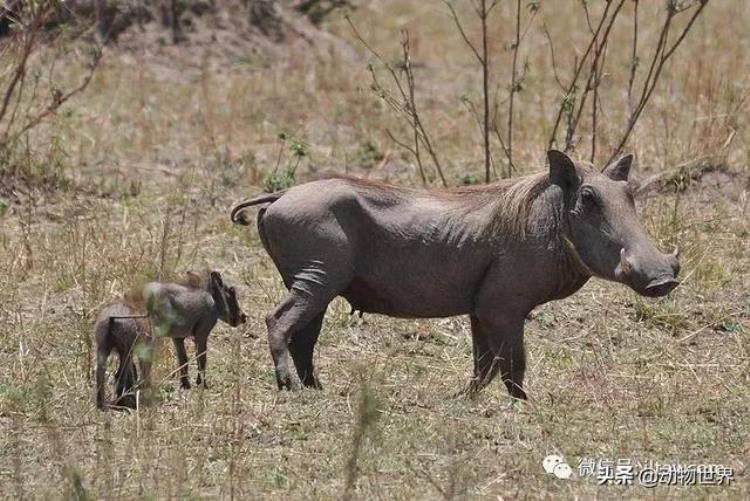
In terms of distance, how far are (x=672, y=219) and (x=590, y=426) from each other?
9.53ft

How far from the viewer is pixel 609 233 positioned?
641cm

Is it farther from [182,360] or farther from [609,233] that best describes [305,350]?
[609,233]

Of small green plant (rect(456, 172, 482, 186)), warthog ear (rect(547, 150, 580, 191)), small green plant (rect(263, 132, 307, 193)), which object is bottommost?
small green plant (rect(456, 172, 482, 186))

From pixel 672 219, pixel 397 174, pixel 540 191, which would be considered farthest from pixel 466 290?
pixel 397 174

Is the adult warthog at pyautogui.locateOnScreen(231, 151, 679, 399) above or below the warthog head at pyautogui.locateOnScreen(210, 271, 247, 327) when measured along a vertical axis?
above

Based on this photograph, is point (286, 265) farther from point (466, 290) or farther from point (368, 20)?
point (368, 20)

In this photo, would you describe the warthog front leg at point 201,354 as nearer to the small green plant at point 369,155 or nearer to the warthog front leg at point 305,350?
the warthog front leg at point 305,350

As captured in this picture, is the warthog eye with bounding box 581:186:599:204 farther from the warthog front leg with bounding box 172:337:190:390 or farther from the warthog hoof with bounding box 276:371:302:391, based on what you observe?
the warthog front leg with bounding box 172:337:190:390

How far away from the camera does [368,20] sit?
14359 mm

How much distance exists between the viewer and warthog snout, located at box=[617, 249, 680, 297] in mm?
6230

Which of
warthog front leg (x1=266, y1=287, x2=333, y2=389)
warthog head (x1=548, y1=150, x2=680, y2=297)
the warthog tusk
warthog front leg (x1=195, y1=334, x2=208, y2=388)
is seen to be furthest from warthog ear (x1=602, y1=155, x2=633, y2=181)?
warthog front leg (x1=195, y1=334, x2=208, y2=388)

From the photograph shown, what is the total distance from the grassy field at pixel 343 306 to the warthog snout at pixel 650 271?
46 centimetres

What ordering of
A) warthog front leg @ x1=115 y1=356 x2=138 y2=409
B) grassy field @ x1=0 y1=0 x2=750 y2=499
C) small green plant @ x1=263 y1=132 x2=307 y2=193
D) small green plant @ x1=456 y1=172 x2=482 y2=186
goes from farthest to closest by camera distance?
small green plant @ x1=456 y1=172 x2=482 y2=186, small green plant @ x1=263 y1=132 x2=307 y2=193, warthog front leg @ x1=115 y1=356 x2=138 y2=409, grassy field @ x1=0 y1=0 x2=750 y2=499

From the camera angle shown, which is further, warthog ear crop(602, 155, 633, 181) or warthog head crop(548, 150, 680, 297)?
warthog ear crop(602, 155, 633, 181)
